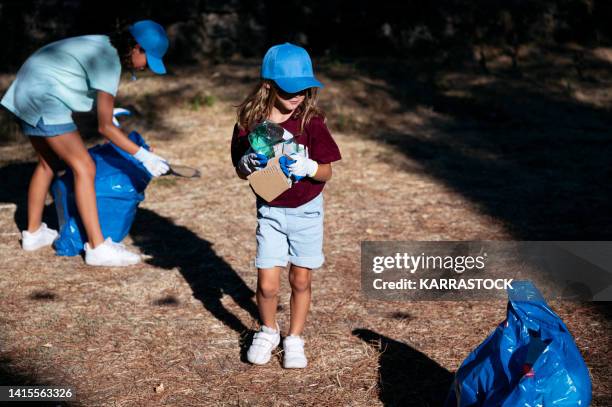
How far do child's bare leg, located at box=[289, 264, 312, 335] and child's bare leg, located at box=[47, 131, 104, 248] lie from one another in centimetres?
180

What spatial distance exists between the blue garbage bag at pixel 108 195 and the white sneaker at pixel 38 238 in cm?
13

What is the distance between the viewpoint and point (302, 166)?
3395 millimetres

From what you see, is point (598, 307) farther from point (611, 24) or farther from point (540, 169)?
point (611, 24)

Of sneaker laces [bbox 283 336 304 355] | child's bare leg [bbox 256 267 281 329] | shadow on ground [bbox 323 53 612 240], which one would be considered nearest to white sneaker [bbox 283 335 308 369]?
sneaker laces [bbox 283 336 304 355]

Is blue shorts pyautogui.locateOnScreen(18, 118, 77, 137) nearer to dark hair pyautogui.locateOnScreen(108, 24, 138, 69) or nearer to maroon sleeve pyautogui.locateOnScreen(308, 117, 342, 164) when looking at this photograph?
dark hair pyautogui.locateOnScreen(108, 24, 138, 69)

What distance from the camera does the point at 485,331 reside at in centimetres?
421

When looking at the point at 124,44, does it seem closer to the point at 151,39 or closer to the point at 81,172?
the point at 151,39

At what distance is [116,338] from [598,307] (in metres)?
2.63

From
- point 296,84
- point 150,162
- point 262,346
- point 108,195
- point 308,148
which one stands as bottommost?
point 262,346

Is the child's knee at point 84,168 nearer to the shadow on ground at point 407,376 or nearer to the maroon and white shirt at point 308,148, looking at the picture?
the maroon and white shirt at point 308,148

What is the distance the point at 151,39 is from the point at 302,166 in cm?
191

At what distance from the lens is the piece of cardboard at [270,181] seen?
3.39 metres

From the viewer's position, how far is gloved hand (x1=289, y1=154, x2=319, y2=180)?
3.38m

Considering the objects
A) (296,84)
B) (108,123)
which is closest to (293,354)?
(296,84)
